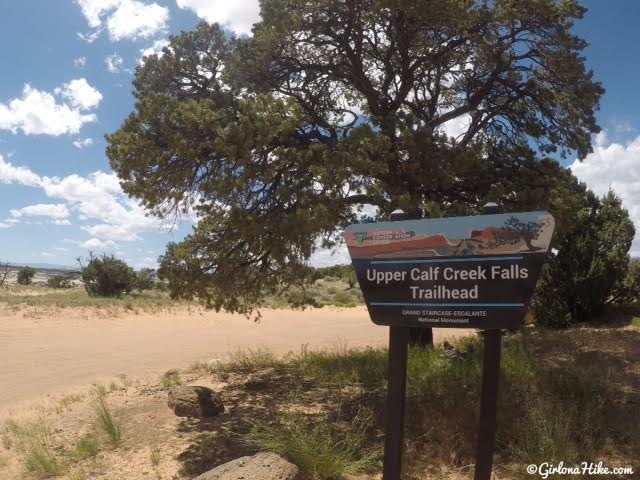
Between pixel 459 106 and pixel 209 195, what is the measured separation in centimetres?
604

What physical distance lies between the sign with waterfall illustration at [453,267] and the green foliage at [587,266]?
1077 centimetres

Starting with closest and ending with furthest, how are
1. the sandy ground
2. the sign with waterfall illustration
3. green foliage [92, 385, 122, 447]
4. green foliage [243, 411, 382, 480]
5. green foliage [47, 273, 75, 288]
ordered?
the sign with waterfall illustration → green foliage [243, 411, 382, 480] → green foliage [92, 385, 122, 447] → the sandy ground → green foliage [47, 273, 75, 288]

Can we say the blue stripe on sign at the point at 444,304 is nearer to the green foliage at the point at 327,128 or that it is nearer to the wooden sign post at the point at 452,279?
the wooden sign post at the point at 452,279

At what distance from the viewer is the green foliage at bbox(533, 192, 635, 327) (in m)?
14.0

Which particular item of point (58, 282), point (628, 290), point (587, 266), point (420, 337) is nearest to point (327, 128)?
point (420, 337)

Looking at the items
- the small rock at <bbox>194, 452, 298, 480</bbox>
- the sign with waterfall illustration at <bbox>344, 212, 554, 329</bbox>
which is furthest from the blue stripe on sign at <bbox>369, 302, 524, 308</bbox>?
the small rock at <bbox>194, 452, 298, 480</bbox>

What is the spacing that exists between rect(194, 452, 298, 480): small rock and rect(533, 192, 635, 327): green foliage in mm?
11082

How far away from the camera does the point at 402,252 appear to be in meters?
4.43

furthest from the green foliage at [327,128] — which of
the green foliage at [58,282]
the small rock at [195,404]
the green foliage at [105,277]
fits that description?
the green foliage at [58,282]

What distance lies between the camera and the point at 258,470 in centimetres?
482

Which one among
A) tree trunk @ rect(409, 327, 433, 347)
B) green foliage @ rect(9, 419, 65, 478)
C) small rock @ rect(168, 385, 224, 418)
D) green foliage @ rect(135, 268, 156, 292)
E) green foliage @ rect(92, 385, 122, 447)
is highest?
green foliage @ rect(135, 268, 156, 292)

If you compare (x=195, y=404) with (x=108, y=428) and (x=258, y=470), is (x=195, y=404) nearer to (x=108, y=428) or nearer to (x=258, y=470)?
(x=108, y=428)

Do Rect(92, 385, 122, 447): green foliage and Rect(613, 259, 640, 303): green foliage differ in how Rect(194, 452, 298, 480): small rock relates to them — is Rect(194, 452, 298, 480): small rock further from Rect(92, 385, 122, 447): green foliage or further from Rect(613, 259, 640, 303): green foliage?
Rect(613, 259, 640, 303): green foliage

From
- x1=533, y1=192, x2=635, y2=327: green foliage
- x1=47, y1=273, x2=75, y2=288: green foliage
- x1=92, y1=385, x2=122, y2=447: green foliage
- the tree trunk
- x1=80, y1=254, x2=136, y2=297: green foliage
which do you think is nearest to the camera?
x1=92, y1=385, x2=122, y2=447: green foliage
